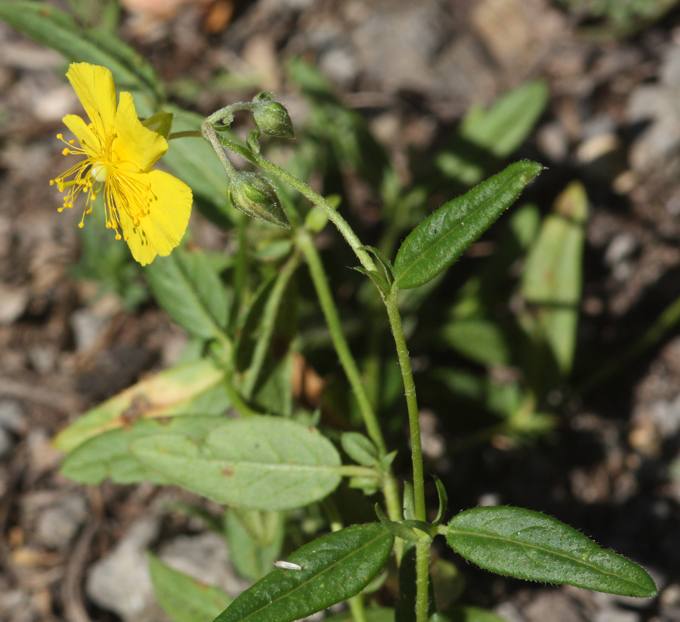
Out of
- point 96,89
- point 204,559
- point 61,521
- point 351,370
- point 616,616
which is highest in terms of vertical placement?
point 96,89

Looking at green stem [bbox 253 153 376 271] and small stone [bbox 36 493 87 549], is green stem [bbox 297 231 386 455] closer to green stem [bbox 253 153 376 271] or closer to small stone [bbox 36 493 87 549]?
green stem [bbox 253 153 376 271]

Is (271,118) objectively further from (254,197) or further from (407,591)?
(407,591)

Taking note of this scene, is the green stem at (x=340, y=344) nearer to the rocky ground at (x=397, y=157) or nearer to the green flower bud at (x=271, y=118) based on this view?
the green flower bud at (x=271, y=118)

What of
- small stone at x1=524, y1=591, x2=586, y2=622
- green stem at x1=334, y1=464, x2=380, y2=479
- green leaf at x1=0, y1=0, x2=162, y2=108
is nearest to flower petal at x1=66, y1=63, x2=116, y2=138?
green leaf at x1=0, y1=0, x2=162, y2=108

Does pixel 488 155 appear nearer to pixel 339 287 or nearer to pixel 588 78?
pixel 339 287

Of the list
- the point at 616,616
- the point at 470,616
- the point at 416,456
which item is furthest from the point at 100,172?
the point at 616,616

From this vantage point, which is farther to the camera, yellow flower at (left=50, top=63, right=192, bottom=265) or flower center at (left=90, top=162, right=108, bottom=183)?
flower center at (left=90, top=162, right=108, bottom=183)

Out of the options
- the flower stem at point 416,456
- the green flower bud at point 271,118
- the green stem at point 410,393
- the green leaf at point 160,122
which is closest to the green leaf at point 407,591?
the flower stem at point 416,456
